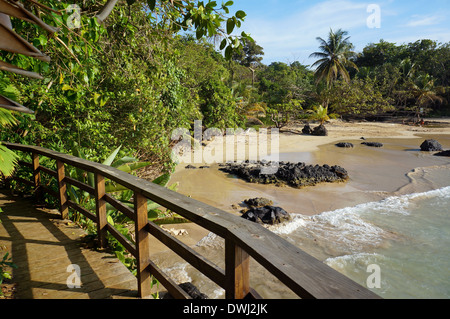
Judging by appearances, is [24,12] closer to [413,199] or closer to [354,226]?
[354,226]

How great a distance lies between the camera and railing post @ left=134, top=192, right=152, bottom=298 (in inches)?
97.3

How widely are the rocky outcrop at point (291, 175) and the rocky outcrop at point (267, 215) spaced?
321 cm

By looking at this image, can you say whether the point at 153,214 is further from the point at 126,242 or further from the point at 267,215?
the point at 267,215

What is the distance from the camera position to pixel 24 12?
89cm

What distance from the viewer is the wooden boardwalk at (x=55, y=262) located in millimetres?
2611

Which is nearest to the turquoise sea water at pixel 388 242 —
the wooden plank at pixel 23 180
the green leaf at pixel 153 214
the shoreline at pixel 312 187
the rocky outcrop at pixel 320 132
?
the shoreline at pixel 312 187

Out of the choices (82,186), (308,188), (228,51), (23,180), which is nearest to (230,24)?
(228,51)

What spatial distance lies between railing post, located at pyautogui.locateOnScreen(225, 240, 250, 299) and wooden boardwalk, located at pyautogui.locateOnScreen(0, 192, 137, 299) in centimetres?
143

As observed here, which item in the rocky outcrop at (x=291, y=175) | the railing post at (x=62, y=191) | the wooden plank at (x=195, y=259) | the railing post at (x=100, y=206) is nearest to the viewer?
the wooden plank at (x=195, y=259)

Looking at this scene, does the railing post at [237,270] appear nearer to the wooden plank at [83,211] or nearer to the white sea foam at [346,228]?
the wooden plank at [83,211]

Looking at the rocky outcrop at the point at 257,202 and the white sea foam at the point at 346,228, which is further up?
the rocky outcrop at the point at 257,202

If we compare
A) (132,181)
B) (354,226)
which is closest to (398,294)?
(354,226)

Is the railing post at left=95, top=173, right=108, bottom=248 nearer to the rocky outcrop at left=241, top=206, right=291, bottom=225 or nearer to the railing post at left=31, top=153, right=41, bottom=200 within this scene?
the railing post at left=31, top=153, right=41, bottom=200
